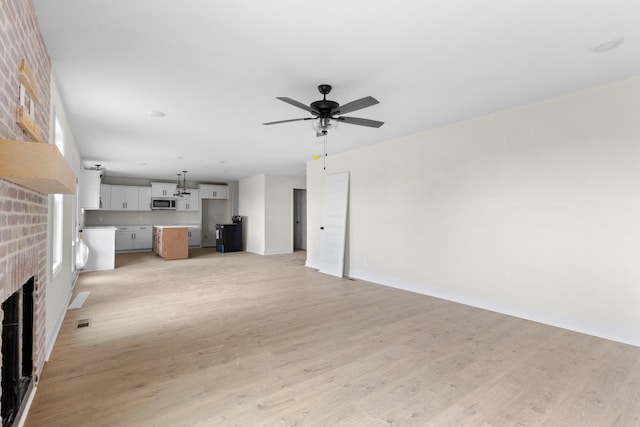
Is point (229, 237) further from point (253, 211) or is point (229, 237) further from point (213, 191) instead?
point (213, 191)

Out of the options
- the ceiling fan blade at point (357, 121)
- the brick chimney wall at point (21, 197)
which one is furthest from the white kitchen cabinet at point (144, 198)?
the ceiling fan blade at point (357, 121)

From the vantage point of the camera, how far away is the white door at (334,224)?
622cm

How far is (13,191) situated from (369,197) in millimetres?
4883

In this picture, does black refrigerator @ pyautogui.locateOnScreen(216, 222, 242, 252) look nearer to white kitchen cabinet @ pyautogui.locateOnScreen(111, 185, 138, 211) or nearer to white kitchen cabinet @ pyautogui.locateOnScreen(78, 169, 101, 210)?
white kitchen cabinet @ pyautogui.locateOnScreen(111, 185, 138, 211)

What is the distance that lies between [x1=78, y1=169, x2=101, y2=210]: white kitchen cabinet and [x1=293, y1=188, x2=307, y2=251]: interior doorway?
5512mm

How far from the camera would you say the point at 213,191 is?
1106 centimetres

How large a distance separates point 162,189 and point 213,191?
1.59 m

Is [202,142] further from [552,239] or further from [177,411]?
[552,239]

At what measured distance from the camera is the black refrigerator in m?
9.76

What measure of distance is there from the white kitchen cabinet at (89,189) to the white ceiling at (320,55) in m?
2.86

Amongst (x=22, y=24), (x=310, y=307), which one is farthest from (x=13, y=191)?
(x=310, y=307)

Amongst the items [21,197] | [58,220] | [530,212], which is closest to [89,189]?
[58,220]

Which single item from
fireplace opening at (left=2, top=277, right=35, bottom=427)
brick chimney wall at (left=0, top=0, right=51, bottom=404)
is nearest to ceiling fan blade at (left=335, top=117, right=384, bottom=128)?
brick chimney wall at (left=0, top=0, right=51, bottom=404)

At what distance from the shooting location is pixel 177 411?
1944 millimetres
